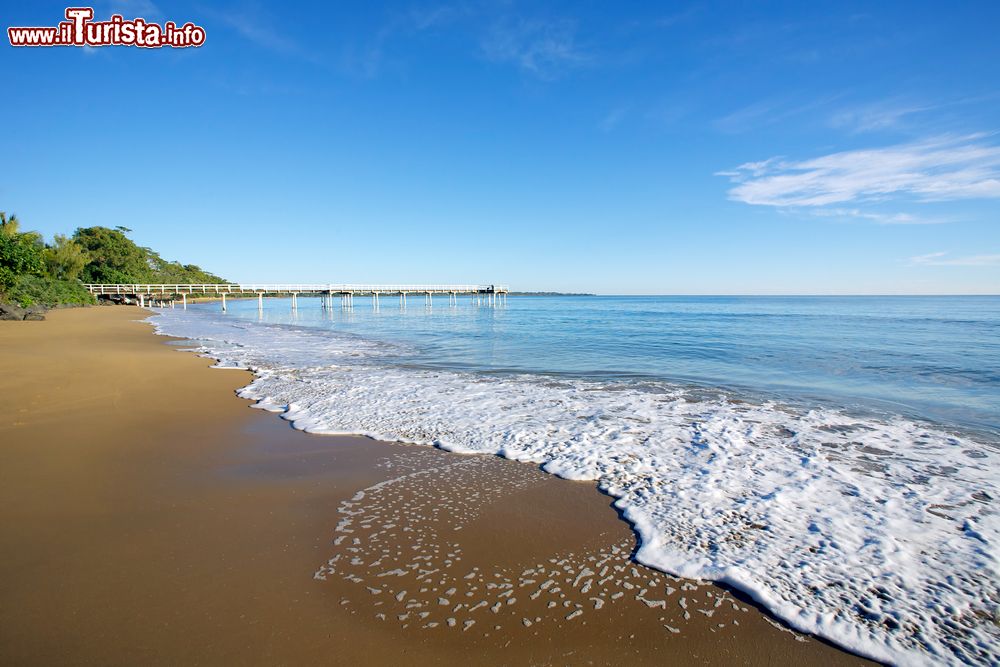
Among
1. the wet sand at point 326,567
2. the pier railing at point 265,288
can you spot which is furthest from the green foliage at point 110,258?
the wet sand at point 326,567

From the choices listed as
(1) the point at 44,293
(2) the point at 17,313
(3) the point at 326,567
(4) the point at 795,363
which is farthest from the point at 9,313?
(4) the point at 795,363

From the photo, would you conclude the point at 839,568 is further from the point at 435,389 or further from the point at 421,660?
the point at 435,389

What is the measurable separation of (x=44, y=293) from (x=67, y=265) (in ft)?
81.8

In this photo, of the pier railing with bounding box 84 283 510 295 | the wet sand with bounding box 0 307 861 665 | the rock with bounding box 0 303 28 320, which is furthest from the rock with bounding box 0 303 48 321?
the wet sand with bounding box 0 307 861 665

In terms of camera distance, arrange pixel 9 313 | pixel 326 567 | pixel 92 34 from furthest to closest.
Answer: pixel 9 313 → pixel 92 34 → pixel 326 567

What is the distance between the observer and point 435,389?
9656 millimetres

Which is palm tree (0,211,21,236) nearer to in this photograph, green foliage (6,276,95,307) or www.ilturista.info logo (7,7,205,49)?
green foliage (6,276,95,307)

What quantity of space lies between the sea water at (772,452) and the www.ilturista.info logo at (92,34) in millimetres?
9761

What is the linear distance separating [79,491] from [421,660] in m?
4.19

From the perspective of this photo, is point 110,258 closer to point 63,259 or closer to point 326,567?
point 63,259

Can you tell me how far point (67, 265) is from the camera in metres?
50.4

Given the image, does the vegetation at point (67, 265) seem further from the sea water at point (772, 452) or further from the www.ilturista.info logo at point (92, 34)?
the sea water at point (772, 452)

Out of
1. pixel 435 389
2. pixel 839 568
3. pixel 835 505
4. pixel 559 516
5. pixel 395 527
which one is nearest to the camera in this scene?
pixel 839 568

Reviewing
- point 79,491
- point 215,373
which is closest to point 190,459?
point 79,491
